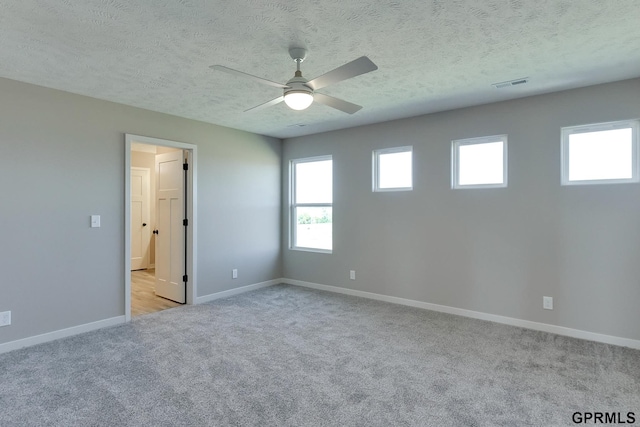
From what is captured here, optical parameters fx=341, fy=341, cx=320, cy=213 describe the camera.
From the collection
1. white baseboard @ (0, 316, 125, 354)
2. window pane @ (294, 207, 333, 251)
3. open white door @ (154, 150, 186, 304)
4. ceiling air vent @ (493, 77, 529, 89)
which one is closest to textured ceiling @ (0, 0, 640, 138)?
ceiling air vent @ (493, 77, 529, 89)

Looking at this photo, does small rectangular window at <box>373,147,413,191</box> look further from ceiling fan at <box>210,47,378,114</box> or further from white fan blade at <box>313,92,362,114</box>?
ceiling fan at <box>210,47,378,114</box>

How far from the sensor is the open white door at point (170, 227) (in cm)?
472

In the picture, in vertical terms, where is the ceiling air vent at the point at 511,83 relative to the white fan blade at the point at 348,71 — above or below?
above

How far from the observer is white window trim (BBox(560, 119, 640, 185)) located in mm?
3191

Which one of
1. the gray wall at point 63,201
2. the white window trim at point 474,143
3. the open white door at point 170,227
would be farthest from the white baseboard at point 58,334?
the white window trim at point 474,143

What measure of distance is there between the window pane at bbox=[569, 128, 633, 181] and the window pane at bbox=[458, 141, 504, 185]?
67 cm

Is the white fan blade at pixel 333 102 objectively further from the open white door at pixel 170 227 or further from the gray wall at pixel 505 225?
the open white door at pixel 170 227

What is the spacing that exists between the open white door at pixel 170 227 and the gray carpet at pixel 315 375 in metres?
0.96

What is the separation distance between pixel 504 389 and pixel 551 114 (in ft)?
9.02

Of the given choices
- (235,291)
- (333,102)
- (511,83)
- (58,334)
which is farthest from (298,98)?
(235,291)

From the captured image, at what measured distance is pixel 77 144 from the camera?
3.54 meters

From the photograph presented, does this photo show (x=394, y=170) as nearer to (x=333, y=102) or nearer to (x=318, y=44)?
(x=333, y=102)

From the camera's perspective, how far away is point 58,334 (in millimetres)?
3404

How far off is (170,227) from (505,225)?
437 cm
